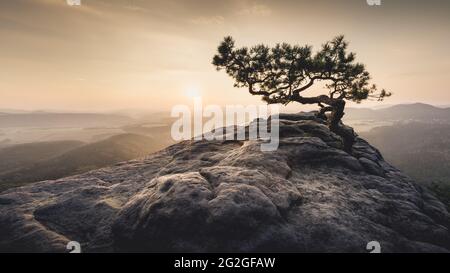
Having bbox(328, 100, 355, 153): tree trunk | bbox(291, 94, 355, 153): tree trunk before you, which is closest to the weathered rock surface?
bbox(328, 100, 355, 153): tree trunk

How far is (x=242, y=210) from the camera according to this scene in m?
14.9

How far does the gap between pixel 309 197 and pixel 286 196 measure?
195 centimetres

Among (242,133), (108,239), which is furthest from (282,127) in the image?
(108,239)

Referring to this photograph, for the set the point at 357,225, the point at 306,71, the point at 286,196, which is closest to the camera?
the point at 357,225

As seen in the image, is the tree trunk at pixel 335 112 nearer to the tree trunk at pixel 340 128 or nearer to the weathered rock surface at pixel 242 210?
the tree trunk at pixel 340 128

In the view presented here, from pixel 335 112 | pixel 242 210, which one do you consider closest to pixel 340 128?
pixel 335 112

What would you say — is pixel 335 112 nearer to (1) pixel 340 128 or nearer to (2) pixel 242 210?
(1) pixel 340 128

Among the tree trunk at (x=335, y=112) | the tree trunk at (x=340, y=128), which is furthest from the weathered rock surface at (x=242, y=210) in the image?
the tree trunk at (x=335, y=112)

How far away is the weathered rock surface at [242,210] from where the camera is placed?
1462 cm

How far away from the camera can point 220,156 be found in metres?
24.3

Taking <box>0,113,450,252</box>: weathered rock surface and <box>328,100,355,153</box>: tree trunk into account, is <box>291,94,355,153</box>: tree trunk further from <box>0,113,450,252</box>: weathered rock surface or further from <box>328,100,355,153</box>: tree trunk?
<box>0,113,450,252</box>: weathered rock surface
